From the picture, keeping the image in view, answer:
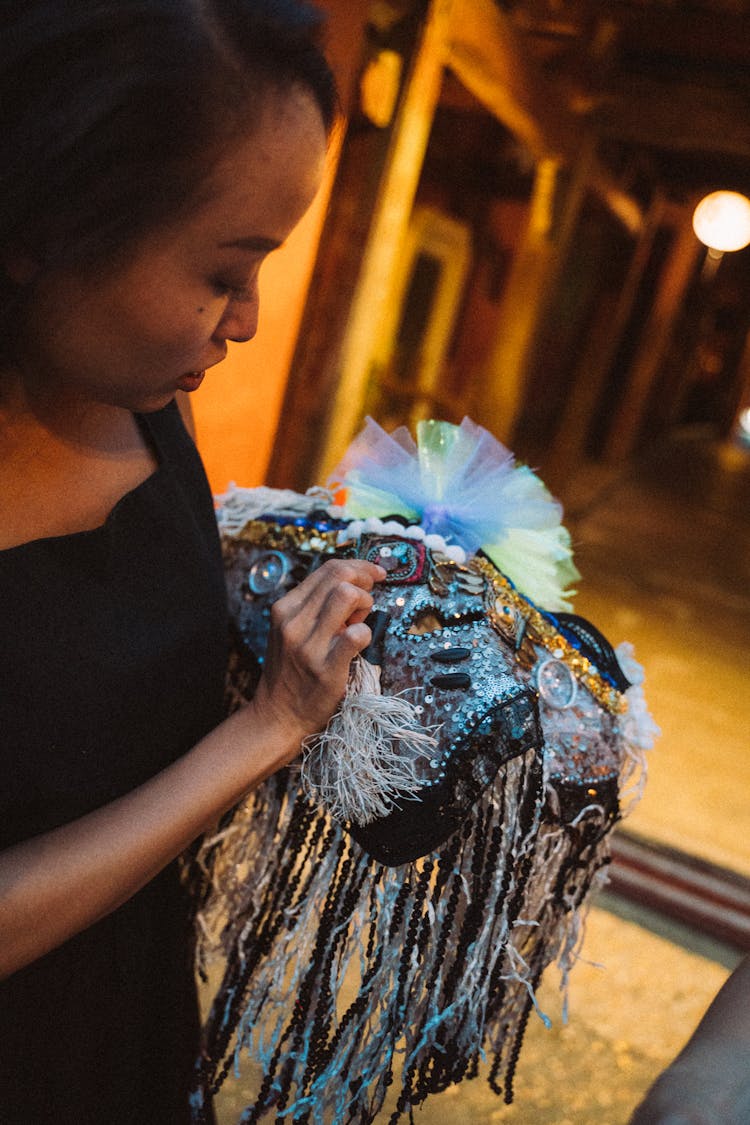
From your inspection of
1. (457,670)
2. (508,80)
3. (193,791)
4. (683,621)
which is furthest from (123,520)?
(683,621)

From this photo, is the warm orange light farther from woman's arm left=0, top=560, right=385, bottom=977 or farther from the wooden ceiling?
woman's arm left=0, top=560, right=385, bottom=977

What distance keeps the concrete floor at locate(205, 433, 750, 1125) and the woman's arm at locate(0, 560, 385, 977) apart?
0.49m

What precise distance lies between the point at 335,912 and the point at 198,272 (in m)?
0.78

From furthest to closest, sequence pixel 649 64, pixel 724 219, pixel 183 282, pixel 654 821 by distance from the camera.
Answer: pixel 724 219 → pixel 649 64 → pixel 654 821 → pixel 183 282

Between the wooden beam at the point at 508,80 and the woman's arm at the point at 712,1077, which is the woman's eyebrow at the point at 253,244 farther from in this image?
the wooden beam at the point at 508,80

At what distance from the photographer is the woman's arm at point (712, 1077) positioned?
0.63 meters

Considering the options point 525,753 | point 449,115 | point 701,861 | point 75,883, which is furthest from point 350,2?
point 449,115

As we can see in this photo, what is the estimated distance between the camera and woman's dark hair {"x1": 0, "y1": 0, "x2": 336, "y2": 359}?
71 cm

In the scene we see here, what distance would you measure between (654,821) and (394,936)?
2302 mm

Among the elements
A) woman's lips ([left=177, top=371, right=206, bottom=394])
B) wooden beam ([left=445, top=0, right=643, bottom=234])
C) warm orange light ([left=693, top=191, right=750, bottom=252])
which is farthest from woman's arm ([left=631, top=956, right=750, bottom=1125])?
warm orange light ([left=693, top=191, right=750, bottom=252])

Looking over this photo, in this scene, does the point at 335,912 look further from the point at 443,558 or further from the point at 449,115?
the point at 449,115

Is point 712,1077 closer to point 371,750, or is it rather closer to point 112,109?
point 371,750

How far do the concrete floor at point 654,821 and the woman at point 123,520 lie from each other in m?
0.60

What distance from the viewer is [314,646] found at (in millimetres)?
967
